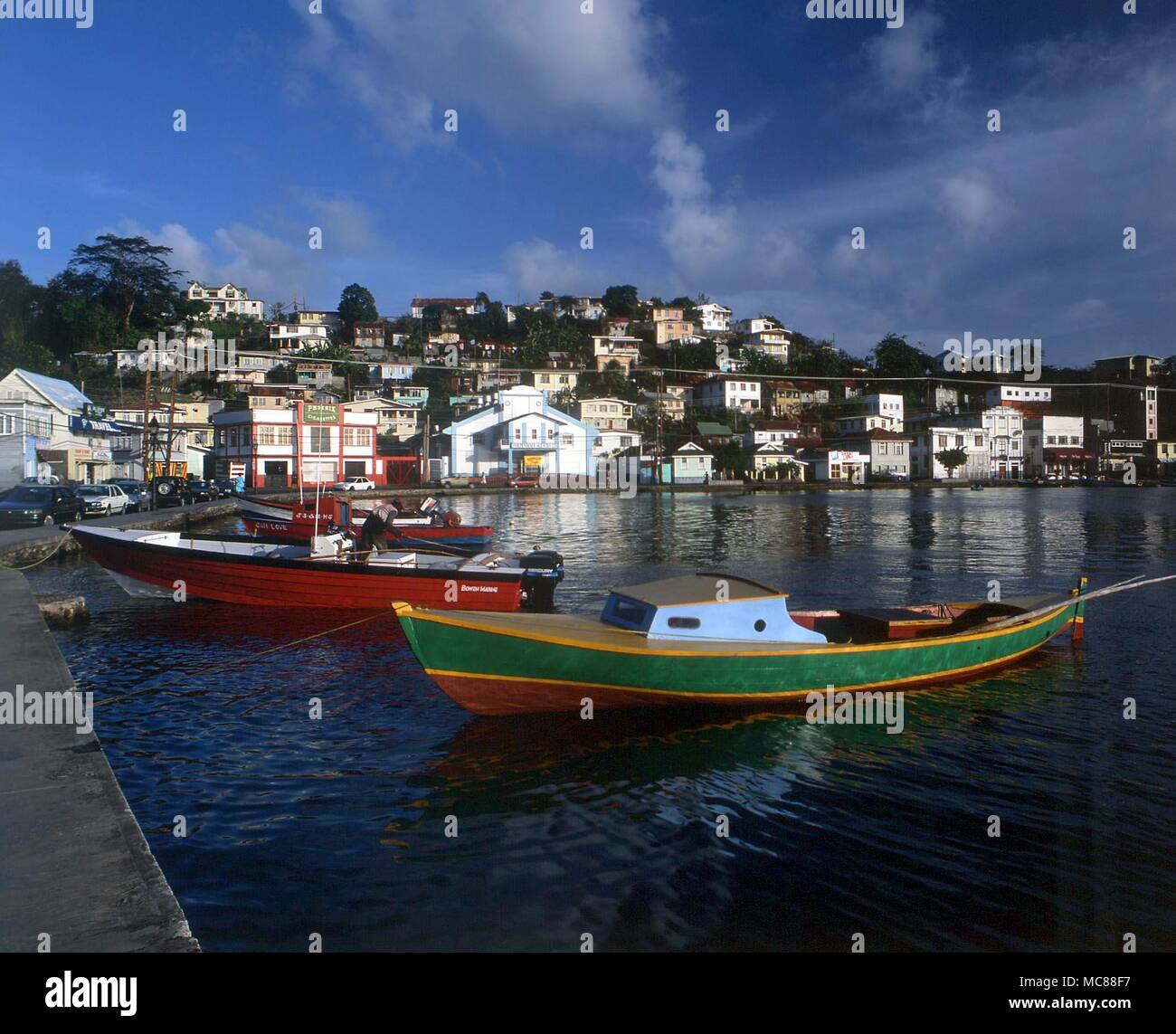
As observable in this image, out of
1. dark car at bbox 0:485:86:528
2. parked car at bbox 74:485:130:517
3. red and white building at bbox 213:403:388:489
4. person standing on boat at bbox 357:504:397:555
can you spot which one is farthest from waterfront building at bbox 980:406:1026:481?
person standing on boat at bbox 357:504:397:555

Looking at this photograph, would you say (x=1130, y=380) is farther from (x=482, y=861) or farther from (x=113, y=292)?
(x=482, y=861)

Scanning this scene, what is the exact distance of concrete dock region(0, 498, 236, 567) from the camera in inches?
909

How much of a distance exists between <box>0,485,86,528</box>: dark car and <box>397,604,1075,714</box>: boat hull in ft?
85.0

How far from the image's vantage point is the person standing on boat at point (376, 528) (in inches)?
758

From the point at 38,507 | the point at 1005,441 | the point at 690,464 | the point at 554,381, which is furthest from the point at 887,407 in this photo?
the point at 38,507

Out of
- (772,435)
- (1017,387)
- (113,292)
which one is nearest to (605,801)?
(772,435)

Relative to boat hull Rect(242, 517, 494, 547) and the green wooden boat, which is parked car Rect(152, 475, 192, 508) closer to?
boat hull Rect(242, 517, 494, 547)

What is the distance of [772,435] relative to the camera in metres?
102

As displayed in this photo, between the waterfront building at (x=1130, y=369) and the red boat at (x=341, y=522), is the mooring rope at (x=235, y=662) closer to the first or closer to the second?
the red boat at (x=341, y=522)

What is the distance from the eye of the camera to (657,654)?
1016cm

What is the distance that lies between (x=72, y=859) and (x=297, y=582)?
13.1 metres
